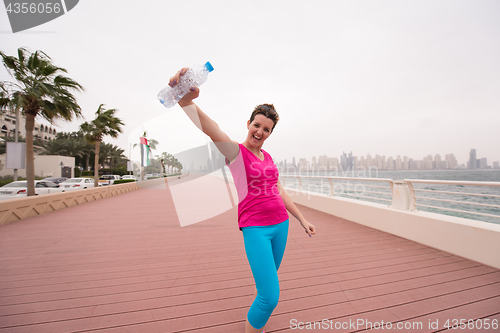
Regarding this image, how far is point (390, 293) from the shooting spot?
2.37 meters

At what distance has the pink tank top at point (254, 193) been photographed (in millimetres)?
1420

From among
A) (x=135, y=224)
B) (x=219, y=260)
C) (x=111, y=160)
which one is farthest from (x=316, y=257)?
(x=111, y=160)

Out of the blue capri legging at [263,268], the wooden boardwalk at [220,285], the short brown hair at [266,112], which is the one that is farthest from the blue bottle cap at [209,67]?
the wooden boardwalk at [220,285]

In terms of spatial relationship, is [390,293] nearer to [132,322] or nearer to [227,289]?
[227,289]

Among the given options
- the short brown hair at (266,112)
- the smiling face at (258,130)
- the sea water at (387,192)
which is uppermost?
the short brown hair at (266,112)

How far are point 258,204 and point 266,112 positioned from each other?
23.6 inches

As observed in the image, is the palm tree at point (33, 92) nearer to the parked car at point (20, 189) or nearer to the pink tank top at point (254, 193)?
the parked car at point (20, 189)

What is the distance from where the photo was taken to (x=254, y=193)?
1460mm

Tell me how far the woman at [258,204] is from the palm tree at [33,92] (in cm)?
971

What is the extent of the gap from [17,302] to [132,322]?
126 centimetres

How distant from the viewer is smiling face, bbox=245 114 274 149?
4.81 feet

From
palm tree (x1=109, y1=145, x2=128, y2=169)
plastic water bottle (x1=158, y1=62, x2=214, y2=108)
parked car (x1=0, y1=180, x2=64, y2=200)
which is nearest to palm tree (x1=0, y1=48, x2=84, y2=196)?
parked car (x1=0, y1=180, x2=64, y2=200)

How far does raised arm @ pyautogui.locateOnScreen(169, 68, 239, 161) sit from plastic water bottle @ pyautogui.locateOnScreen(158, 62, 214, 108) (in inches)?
0.8

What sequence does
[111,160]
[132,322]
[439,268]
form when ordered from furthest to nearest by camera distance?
1. [111,160]
2. [439,268]
3. [132,322]
